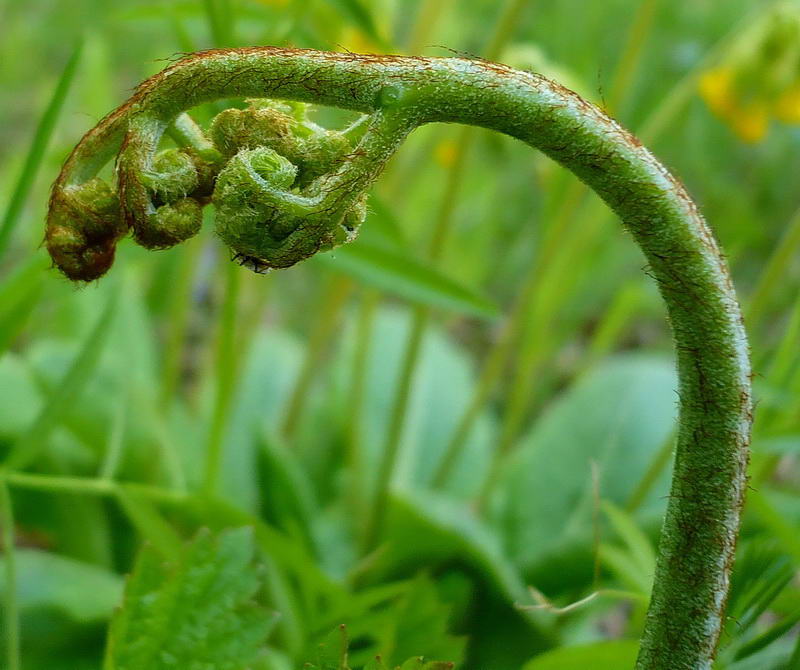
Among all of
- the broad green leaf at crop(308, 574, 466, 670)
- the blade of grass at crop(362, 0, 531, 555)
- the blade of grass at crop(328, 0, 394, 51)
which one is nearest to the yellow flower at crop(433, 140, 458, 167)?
the blade of grass at crop(362, 0, 531, 555)

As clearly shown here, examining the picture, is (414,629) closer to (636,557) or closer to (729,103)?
(636,557)

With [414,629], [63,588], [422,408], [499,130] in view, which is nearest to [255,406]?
→ [422,408]

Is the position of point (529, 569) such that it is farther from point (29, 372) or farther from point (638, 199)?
point (638, 199)

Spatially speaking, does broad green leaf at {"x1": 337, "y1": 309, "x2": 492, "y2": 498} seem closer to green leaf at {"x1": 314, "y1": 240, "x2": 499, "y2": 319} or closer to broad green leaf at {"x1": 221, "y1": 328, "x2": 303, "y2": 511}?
broad green leaf at {"x1": 221, "y1": 328, "x2": 303, "y2": 511}

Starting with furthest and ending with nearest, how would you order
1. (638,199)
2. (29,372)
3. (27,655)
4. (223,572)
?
(29,372) → (27,655) → (223,572) → (638,199)

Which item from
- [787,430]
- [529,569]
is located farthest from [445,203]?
[787,430]

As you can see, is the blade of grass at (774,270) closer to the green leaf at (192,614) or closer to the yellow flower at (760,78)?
the yellow flower at (760,78)
